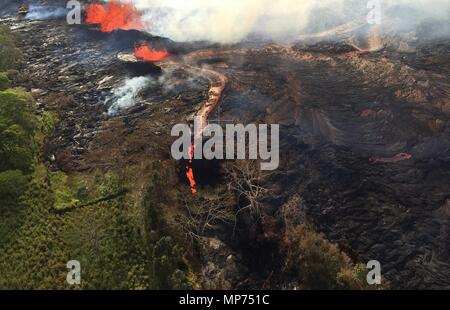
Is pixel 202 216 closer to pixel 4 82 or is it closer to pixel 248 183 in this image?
pixel 248 183

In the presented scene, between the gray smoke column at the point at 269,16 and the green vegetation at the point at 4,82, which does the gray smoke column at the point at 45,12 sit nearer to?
the gray smoke column at the point at 269,16

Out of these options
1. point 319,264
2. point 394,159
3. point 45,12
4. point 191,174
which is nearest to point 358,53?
point 394,159

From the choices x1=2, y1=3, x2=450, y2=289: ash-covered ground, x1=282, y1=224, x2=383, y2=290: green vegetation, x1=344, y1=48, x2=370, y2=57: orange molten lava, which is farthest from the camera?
x1=344, y1=48, x2=370, y2=57: orange molten lava

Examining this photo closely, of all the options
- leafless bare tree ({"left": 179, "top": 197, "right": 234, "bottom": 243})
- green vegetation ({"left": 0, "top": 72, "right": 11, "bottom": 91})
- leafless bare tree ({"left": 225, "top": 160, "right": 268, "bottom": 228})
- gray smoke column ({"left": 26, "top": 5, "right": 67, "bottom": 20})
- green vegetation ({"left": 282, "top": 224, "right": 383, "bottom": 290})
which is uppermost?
gray smoke column ({"left": 26, "top": 5, "right": 67, "bottom": 20})

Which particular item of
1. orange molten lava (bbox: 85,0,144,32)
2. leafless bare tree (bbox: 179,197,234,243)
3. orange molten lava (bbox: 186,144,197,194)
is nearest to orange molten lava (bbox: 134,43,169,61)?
orange molten lava (bbox: 85,0,144,32)

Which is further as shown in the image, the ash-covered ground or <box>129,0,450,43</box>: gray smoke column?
<box>129,0,450,43</box>: gray smoke column

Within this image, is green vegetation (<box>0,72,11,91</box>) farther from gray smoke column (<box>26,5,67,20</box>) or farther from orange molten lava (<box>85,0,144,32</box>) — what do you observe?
gray smoke column (<box>26,5,67,20</box>)
